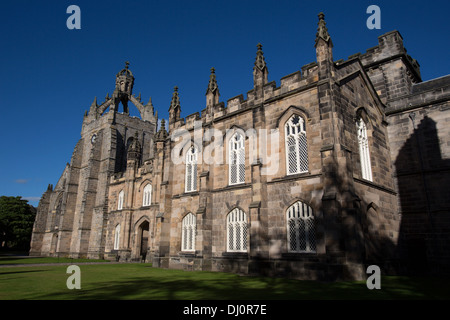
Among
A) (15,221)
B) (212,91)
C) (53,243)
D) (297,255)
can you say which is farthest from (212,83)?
(15,221)

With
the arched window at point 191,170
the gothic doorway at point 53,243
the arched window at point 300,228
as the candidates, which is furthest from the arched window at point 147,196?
the gothic doorway at point 53,243

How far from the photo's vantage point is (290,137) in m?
17.3

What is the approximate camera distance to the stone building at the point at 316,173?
49.1 ft

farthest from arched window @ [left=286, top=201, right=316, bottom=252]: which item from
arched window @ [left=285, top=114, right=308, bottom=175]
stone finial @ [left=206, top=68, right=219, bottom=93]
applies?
stone finial @ [left=206, top=68, right=219, bottom=93]

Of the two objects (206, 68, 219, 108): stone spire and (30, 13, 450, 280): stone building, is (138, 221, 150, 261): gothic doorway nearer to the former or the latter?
(30, 13, 450, 280): stone building

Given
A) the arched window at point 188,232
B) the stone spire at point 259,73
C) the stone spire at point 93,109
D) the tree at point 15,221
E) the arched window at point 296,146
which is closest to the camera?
the arched window at point 296,146

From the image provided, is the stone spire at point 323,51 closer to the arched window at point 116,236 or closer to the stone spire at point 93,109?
the arched window at point 116,236

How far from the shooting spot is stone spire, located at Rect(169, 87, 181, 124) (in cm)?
2510

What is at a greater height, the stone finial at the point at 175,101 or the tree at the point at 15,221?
the stone finial at the point at 175,101

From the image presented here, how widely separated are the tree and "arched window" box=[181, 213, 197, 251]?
2075 inches

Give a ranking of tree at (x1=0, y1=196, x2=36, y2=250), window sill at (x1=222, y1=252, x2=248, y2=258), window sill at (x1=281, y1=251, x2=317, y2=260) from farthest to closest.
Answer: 1. tree at (x1=0, y1=196, x2=36, y2=250)
2. window sill at (x1=222, y1=252, x2=248, y2=258)
3. window sill at (x1=281, y1=251, x2=317, y2=260)

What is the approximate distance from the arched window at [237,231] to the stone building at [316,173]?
7cm

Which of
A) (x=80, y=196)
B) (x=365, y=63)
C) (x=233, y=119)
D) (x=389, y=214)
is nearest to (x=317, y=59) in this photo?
(x=233, y=119)
